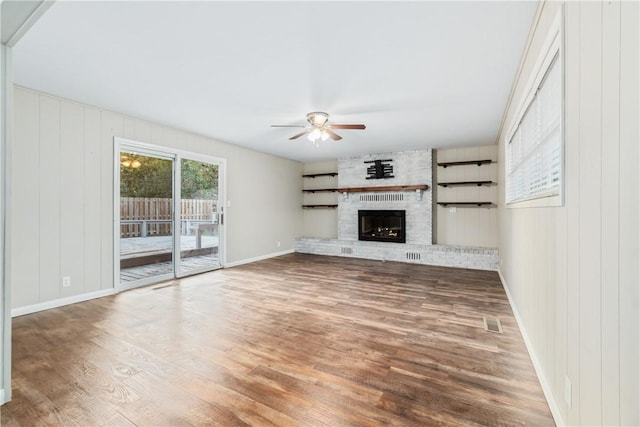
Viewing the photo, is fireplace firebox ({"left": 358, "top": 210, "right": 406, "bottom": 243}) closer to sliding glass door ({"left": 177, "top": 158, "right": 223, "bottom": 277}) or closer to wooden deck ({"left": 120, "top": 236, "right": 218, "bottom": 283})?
sliding glass door ({"left": 177, "top": 158, "right": 223, "bottom": 277})

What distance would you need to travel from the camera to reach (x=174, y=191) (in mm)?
4906

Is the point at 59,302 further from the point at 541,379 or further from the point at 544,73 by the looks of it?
the point at 544,73

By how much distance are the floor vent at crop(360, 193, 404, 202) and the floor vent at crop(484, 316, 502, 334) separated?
402 cm

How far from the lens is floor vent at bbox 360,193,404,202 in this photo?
685cm

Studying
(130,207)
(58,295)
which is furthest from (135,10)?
(58,295)

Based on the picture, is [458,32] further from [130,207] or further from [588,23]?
[130,207]

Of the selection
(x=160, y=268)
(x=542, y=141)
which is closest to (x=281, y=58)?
(x=542, y=141)

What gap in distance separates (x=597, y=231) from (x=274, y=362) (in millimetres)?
2150

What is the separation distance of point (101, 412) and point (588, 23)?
10.6 ft

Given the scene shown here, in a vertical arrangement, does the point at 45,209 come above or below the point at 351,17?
below

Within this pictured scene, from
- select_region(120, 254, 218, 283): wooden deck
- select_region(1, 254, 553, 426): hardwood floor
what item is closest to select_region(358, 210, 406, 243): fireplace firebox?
select_region(1, 254, 553, 426): hardwood floor

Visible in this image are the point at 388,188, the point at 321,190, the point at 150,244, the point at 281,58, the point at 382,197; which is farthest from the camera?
the point at 321,190

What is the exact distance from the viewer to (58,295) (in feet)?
11.6

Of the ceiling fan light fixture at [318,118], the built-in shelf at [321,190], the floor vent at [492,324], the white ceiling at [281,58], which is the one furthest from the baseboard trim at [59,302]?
the built-in shelf at [321,190]
